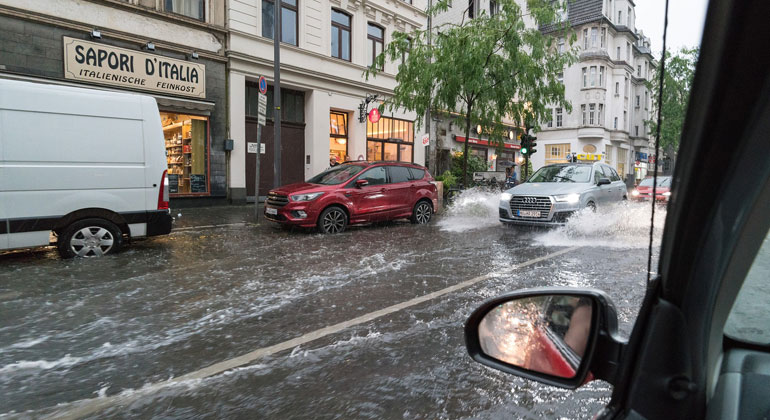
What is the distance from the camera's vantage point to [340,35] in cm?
2006

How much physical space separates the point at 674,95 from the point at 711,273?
382 millimetres

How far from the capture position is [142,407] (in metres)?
2.72

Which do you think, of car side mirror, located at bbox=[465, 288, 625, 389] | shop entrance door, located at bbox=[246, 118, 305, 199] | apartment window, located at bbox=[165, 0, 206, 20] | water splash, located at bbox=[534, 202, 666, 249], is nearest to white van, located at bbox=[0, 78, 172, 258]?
water splash, located at bbox=[534, 202, 666, 249]

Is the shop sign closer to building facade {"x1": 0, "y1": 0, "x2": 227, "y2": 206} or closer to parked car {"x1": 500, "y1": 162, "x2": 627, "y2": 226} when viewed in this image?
building facade {"x1": 0, "y1": 0, "x2": 227, "y2": 206}

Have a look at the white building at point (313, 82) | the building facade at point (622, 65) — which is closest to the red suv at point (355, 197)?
the building facade at point (622, 65)

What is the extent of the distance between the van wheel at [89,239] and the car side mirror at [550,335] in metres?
7.46

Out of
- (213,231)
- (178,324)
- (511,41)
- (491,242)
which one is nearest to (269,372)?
(178,324)

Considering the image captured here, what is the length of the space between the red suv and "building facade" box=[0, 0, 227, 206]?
650cm

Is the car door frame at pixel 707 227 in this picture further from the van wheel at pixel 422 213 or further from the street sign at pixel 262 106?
the street sign at pixel 262 106

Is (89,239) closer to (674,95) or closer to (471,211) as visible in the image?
(674,95)

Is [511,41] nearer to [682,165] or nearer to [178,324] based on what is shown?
[178,324]

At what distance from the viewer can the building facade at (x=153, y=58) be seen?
12242 millimetres

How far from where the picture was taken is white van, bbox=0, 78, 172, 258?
639cm

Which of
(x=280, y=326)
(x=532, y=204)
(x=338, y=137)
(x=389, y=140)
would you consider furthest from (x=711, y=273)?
(x=389, y=140)
